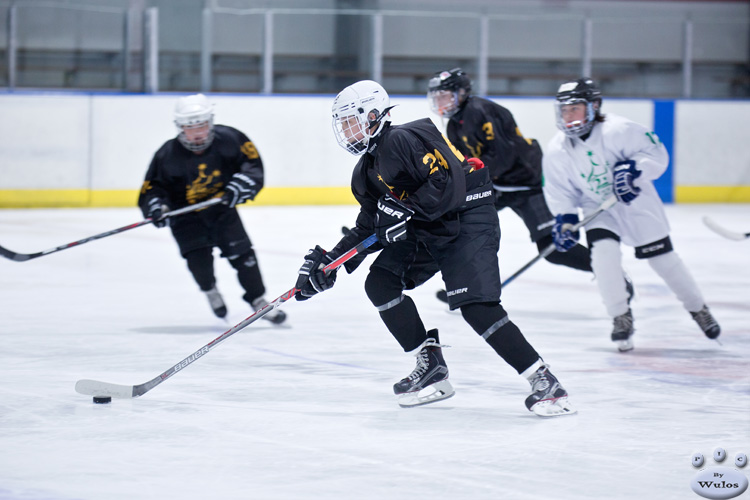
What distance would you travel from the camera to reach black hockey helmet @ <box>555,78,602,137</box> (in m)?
3.89

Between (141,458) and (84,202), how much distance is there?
23.6 ft

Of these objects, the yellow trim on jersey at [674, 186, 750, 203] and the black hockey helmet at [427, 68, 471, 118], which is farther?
the yellow trim on jersey at [674, 186, 750, 203]

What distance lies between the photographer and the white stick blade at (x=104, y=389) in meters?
3.10

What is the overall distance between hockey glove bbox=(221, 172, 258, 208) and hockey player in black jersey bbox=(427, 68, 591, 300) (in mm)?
908

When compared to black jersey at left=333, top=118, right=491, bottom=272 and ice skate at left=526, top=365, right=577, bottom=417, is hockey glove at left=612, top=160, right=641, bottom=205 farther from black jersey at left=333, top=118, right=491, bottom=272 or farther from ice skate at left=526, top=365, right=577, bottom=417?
ice skate at left=526, top=365, right=577, bottom=417

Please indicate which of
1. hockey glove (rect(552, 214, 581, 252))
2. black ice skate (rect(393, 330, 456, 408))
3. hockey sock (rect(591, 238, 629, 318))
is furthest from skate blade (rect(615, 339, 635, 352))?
black ice skate (rect(393, 330, 456, 408))

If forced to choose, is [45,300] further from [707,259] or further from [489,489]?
[707,259]

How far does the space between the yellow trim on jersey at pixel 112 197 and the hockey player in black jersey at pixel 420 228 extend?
6.70 m

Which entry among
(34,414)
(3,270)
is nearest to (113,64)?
(3,270)

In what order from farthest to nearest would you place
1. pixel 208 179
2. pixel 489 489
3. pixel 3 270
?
pixel 3 270 → pixel 208 179 → pixel 489 489

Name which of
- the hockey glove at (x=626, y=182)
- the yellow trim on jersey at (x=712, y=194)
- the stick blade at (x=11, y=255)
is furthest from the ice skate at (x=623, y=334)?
the yellow trim on jersey at (x=712, y=194)

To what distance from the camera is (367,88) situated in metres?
2.96

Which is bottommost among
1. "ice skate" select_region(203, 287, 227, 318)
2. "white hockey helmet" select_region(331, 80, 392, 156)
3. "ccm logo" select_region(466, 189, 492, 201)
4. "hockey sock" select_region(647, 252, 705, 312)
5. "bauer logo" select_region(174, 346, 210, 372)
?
"ice skate" select_region(203, 287, 227, 318)

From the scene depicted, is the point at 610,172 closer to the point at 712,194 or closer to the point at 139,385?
the point at 139,385
